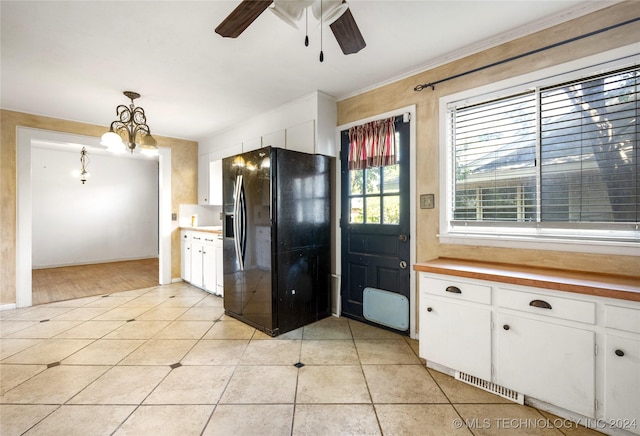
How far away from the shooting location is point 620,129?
185 centimetres

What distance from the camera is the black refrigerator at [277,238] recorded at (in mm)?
2912

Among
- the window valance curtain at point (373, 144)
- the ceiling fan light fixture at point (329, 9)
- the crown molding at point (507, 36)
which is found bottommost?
the window valance curtain at point (373, 144)

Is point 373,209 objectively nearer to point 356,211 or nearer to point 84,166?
point 356,211

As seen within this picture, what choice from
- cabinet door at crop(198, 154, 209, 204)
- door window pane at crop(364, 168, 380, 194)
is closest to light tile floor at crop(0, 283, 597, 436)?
door window pane at crop(364, 168, 380, 194)

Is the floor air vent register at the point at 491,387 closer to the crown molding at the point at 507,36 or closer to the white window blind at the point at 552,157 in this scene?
the white window blind at the point at 552,157

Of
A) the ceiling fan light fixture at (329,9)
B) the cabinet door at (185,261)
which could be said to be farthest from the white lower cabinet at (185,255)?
the ceiling fan light fixture at (329,9)

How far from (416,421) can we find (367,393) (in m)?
0.37

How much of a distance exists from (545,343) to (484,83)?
2003mm

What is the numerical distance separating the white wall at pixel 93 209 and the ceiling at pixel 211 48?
3331 millimetres

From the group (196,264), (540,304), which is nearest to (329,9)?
(540,304)

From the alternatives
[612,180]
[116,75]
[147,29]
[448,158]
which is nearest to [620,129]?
[612,180]

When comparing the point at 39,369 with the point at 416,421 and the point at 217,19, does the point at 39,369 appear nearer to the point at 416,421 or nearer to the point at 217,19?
the point at 416,421

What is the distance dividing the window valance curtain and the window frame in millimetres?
493

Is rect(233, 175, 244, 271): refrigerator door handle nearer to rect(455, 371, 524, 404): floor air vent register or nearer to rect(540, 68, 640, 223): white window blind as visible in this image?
rect(455, 371, 524, 404): floor air vent register
